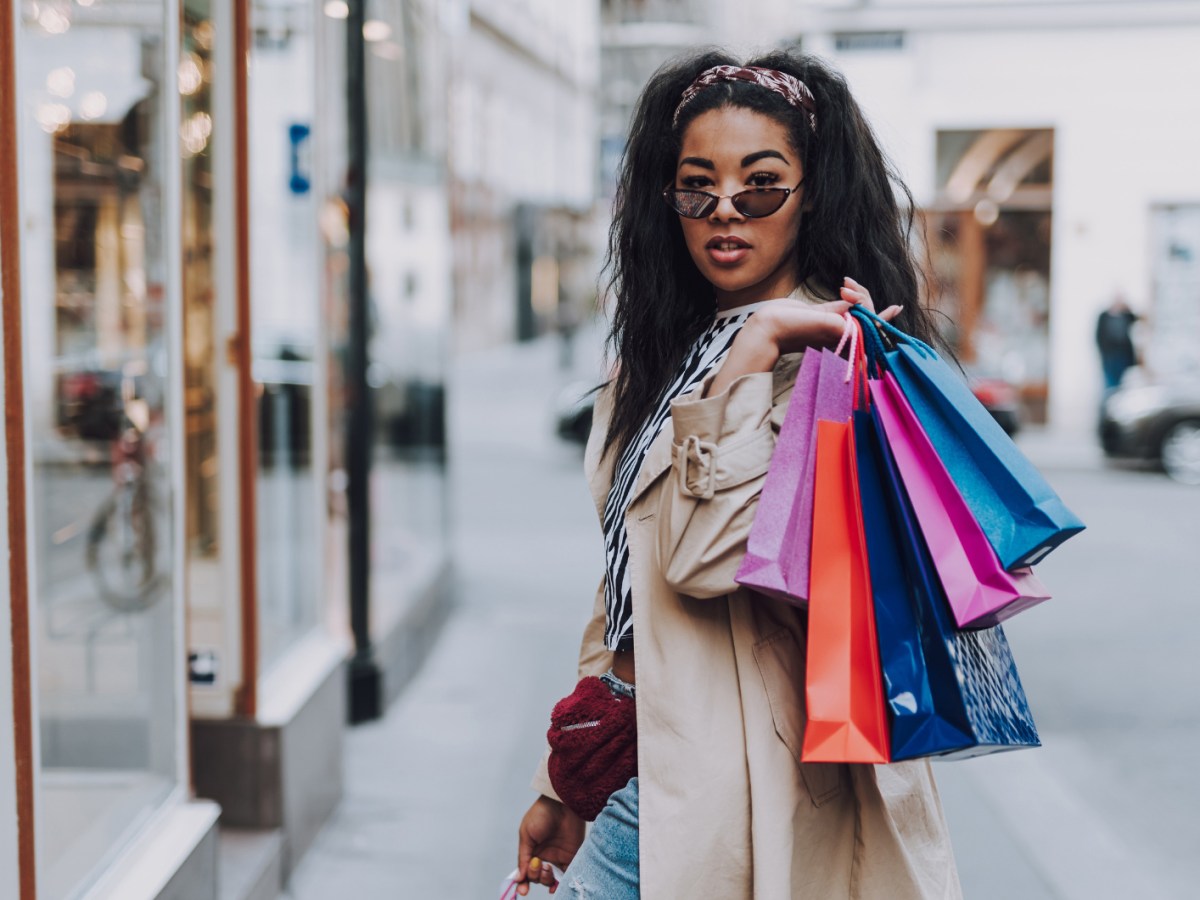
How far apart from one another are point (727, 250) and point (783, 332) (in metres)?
0.19

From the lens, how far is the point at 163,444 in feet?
12.3

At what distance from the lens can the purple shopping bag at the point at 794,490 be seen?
1685 mm

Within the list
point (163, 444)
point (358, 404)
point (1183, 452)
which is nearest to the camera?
point (163, 444)

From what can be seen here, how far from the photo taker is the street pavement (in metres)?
4.36

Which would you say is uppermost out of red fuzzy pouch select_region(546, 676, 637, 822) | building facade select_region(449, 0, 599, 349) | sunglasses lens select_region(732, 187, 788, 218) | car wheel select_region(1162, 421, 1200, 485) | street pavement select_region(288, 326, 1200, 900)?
building facade select_region(449, 0, 599, 349)

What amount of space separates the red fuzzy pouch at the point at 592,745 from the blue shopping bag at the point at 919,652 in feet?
1.40

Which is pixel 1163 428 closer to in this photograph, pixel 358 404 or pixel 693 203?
pixel 358 404

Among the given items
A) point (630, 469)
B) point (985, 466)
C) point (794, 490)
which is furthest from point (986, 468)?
point (630, 469)

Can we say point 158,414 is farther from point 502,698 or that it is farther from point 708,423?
point 502,698

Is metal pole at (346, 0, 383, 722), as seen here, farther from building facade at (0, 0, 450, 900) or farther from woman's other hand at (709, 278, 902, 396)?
woman's other hand at (709, 278, 902, 396)

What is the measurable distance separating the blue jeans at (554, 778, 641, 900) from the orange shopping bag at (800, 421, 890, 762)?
0.32 m

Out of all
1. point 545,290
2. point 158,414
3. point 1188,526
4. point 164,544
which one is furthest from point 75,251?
point 545,290

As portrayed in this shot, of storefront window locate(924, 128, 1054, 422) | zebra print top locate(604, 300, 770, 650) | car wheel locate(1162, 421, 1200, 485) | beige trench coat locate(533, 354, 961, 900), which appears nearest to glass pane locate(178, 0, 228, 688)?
zebra print top locate(604, 300, 770, 650)

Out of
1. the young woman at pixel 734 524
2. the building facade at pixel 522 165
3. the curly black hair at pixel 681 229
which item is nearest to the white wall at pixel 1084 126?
the building facade at pixel 522 165
